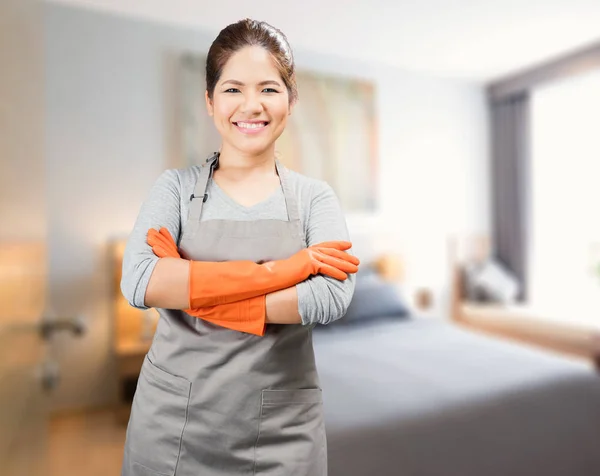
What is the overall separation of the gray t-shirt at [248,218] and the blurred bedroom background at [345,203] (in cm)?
4

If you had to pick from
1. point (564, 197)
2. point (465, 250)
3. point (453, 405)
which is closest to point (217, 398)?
point (453, 405)

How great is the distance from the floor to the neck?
0.24 metres

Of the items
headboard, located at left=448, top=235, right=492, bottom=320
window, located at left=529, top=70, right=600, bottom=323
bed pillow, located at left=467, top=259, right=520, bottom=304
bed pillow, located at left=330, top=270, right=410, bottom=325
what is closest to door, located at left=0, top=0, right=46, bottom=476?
bed pillow, located at left=330, top=270, right=410, bottom=325

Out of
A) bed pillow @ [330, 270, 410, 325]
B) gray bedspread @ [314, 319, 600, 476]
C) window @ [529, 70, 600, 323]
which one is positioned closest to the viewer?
gray bedspread @ [314, 319, 600, 476]

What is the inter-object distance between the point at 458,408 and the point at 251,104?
111cm

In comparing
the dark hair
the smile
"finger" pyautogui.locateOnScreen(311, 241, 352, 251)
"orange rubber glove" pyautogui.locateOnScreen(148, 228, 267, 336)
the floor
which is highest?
the dark hair

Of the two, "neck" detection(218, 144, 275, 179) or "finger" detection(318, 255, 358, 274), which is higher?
"neck" detection(218, 144, 275, 179)

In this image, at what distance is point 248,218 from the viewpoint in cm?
33

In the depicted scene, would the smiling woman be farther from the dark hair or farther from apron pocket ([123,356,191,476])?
apron pocket ([123,356,191,476])

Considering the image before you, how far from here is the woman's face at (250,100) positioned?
30cm

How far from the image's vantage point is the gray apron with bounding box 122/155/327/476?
1.13 ft

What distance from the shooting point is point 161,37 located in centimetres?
45

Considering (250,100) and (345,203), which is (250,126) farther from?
(345,203)

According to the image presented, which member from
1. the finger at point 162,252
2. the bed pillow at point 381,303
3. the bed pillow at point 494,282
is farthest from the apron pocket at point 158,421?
the bed pillow at point 494,282
